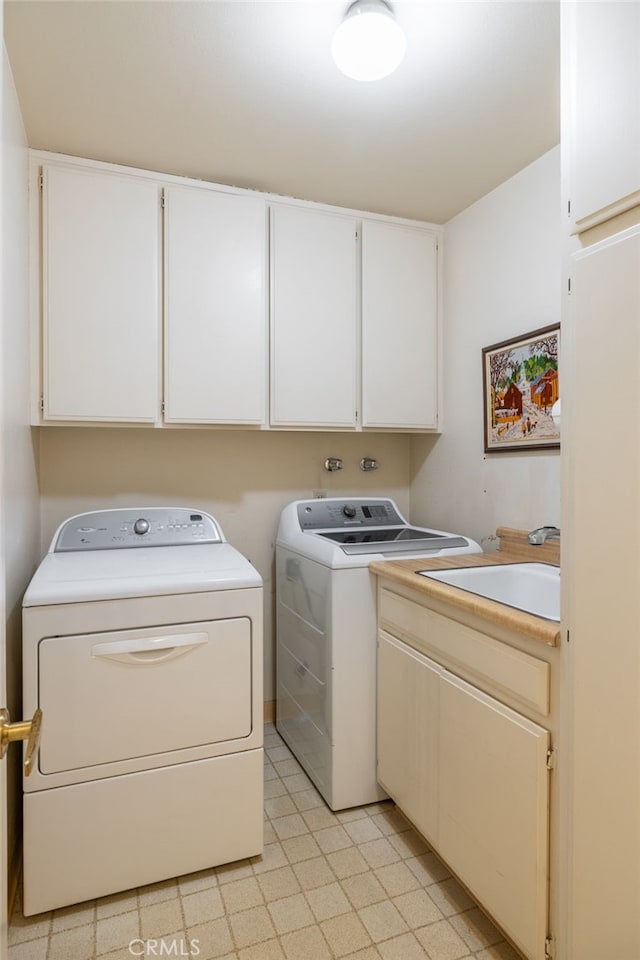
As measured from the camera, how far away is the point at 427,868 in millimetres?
1691

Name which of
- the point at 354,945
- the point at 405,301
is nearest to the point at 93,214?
the point at 405,301

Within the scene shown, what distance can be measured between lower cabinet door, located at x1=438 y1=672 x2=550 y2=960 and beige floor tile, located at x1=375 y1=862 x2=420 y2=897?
0.56ft

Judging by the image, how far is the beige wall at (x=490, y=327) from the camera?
1996 mm

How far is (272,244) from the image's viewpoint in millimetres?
2268

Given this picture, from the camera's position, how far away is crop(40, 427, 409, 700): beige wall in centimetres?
230

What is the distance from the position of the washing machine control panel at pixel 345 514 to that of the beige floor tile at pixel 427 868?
1.29 meters

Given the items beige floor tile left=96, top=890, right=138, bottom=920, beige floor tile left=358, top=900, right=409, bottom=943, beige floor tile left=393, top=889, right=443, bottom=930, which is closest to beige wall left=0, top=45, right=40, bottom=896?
beige floor tile left=96, top=890, right=138, bottom=920

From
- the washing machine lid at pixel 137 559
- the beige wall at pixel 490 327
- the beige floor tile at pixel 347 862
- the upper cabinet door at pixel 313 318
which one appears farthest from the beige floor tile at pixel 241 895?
the upper cabinet door at pixel 313 318

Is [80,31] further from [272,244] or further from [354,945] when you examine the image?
[354,945]

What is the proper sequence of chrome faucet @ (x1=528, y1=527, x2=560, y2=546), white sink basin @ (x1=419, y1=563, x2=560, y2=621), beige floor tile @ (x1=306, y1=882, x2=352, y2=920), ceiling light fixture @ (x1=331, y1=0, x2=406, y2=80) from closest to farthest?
ceiling light fixture @ (x1=331, y1=0, x2=406, y2=80) → beige floor tile @ (x1=306, y1=882, x2=352, y2=920) → chrome faucet @ (x1=528, y1=527, x2=560, y2=546) → white sink basin @ (x1=419, y1=563, x2=560, y2=621)

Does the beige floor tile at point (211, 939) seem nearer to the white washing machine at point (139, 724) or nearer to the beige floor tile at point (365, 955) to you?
the white washing machine at point (139, 724)

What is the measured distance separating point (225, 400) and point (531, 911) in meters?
1.85

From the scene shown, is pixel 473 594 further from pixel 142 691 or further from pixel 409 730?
pixel 142 691

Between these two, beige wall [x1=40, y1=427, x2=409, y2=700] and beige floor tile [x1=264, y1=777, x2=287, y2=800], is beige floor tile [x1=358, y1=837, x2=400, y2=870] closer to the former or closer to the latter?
beige floor tile [x1=264, y1=777, x2=287, y2=800]
